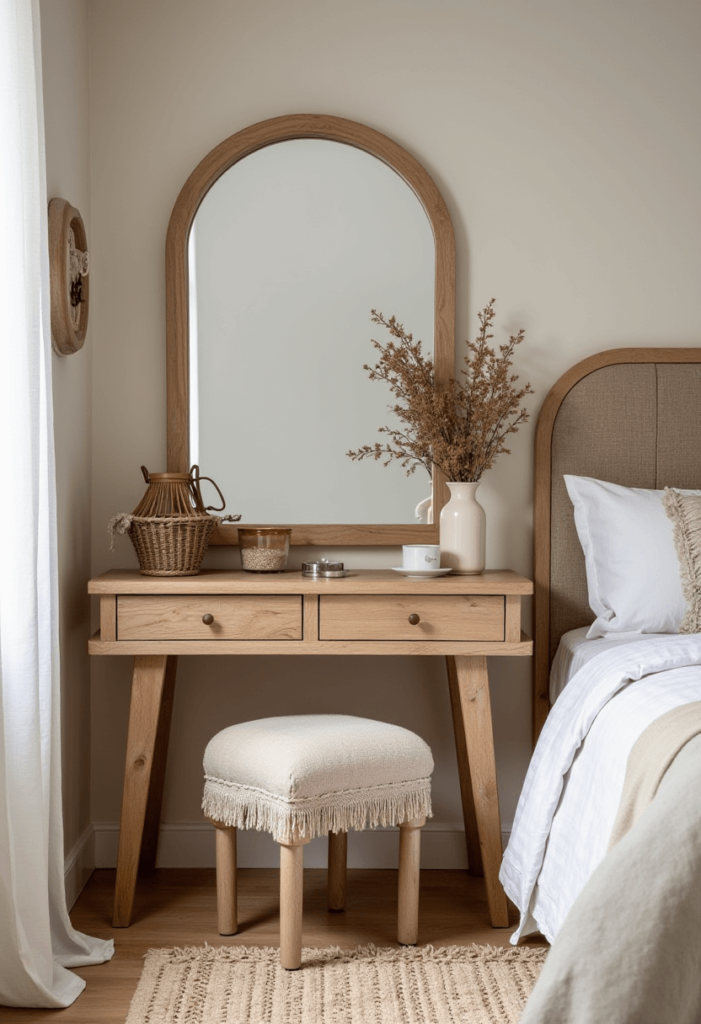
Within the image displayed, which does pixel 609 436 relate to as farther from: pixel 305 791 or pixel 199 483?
pixel 305 791

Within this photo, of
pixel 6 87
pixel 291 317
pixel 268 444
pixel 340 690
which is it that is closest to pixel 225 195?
pixel 291 317

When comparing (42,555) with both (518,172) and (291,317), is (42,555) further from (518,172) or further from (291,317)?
(518,172)

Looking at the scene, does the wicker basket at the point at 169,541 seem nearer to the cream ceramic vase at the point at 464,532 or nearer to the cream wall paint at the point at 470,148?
the cream wall paint at the point at 470,148

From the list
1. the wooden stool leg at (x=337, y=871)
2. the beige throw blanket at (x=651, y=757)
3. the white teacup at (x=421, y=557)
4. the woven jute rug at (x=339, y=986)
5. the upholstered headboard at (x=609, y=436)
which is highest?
the upholstered headboard at (x=609, y=436)

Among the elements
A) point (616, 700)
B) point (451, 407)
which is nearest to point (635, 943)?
point (616, 700)

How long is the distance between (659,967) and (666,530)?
5.35 feet

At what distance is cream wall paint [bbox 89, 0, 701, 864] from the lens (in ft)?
9.16

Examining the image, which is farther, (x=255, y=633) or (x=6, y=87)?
(x=255, y=633)

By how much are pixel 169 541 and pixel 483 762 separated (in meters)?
0.95

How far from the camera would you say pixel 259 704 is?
2.84 meters

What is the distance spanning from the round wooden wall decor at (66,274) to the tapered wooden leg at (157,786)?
88 centimetres

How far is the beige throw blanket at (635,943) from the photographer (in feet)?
3.10

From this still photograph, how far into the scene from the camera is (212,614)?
2.38 m

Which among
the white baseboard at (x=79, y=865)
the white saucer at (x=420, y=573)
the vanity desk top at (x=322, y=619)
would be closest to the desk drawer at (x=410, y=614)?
the vanity desk top at (x=322, y=619)
